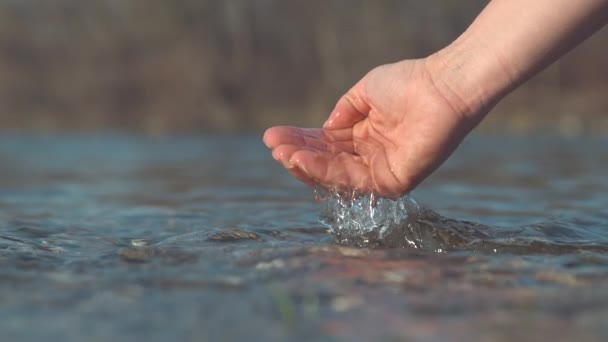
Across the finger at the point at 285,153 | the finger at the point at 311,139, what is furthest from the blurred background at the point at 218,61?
the finger at the point at 285,153

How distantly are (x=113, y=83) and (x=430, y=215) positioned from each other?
26.7 meters

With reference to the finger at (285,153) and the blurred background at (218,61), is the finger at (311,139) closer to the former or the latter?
the finger at (285,153)

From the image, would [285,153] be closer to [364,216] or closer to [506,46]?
[364,216]

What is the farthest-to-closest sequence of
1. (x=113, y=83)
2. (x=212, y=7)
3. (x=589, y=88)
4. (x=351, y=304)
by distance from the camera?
1. (x=212, y=7)
2. (x=113, y=83)
3. (x=589, y=88)
4. (x=351, y=304)

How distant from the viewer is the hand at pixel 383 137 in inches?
112

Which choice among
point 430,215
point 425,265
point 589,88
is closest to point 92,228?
point 430,215

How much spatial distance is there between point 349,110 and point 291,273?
968 millimetres

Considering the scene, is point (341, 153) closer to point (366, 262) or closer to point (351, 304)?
point (366, 262)

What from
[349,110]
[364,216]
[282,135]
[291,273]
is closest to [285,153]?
[282,135]

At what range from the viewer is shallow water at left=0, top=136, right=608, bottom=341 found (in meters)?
1.82

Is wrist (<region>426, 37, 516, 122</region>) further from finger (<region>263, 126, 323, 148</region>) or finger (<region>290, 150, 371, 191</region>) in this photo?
finger (<region>263, 126, 323, 148</region>)

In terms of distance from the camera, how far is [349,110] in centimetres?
319

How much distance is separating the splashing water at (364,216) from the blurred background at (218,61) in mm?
20669

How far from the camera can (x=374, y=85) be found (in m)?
3.03
